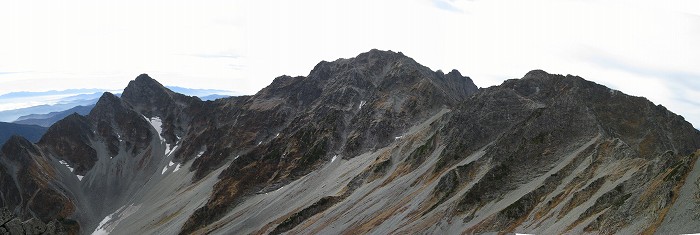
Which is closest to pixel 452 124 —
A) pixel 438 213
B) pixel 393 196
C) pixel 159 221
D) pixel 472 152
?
pixel 472 152

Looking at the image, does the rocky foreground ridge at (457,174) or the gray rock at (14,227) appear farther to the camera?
the gray rock at (14,227)

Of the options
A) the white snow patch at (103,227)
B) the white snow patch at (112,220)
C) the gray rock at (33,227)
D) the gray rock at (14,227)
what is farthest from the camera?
the white snow patch at (112,220)

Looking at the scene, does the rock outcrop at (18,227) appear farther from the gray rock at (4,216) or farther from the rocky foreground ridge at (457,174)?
the rocky foreground ridge at (457,174)

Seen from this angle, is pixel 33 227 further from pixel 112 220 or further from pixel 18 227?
pixel 112 220

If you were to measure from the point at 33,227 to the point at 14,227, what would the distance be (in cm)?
408

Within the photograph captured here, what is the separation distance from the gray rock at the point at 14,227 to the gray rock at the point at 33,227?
3.51 feet

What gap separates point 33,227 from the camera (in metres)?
67.1

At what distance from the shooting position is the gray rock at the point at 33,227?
65438mm

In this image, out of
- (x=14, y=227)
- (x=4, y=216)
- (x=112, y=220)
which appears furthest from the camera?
(x=112, y=220)

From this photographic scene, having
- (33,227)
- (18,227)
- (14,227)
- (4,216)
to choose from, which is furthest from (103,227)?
(14,227)

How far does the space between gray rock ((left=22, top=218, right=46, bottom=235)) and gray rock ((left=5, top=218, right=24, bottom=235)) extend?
1.07m

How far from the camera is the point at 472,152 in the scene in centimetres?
10906

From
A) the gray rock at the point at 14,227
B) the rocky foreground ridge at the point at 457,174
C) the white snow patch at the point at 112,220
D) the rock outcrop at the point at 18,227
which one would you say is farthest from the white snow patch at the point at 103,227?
the gray rock at the point at 14,227

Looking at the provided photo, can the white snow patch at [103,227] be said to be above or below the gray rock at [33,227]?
below
